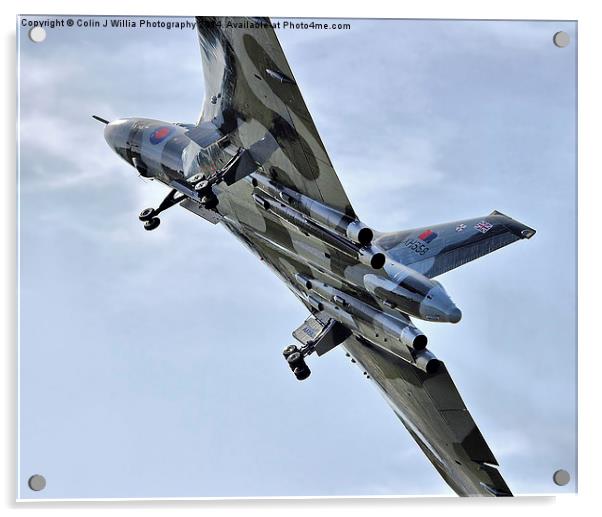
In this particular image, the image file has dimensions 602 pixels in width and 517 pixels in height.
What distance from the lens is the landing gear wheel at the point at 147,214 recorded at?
1520 cm

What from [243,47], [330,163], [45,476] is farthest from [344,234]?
[45,476]

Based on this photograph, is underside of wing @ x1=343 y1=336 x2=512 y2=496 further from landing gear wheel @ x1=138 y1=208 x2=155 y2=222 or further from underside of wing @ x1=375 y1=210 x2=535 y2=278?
landing gear wheel @ x1=138 y1=208 x2=155 y2=222

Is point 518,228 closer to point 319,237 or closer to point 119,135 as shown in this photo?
point 319,237

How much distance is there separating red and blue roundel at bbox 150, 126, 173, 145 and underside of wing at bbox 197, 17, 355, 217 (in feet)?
5.63

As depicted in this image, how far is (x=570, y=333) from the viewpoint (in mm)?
14250

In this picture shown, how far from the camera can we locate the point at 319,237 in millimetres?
14055

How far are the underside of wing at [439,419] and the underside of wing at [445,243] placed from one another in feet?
4.20

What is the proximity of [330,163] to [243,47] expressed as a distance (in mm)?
1816

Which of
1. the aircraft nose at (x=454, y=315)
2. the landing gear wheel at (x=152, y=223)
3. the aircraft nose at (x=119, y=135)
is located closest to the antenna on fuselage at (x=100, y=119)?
the aircraft nose at (x=119, y=135)

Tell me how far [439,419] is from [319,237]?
306 centimetres

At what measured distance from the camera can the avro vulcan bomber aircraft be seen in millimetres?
13602

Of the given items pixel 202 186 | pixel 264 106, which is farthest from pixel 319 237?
pixel 202 186
